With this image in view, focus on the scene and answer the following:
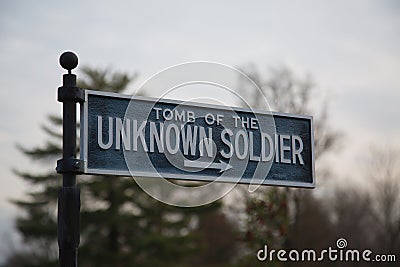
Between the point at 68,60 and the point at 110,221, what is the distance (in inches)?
606

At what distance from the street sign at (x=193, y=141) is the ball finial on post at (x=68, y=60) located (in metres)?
0.18

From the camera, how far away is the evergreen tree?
18250 millimetres

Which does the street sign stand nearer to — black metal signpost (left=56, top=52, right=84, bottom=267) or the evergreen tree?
black metal signpost (left=56, top=52, right=84, bottom=267)

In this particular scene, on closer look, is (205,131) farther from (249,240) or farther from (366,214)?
(366,214)

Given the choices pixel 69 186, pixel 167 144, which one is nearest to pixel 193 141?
pixel 167 144

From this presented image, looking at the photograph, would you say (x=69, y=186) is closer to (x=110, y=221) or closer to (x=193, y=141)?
(x=193, y=141)

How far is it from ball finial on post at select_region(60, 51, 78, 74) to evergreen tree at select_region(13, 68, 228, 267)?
581 inches

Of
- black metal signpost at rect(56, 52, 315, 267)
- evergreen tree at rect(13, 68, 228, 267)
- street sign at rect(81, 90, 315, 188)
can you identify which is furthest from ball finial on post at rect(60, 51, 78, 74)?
evergreen tree at rect(13, 68, 228, 267)

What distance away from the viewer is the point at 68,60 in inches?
119

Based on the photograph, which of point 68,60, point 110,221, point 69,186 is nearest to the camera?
point 69,186

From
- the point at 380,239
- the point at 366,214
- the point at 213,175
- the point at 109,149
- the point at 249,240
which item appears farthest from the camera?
the point at 366,214

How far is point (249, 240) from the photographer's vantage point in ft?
32.3

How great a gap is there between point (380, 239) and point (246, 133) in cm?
2036

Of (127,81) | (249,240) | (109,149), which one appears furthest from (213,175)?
(127,81)
